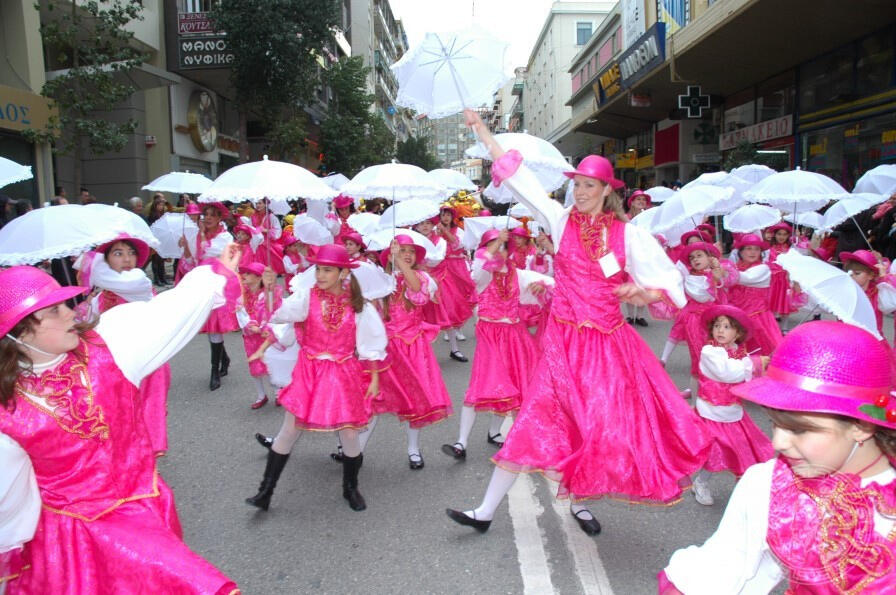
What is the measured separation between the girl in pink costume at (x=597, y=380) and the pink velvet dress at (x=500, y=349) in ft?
4.09

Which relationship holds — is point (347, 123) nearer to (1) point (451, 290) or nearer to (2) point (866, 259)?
(1) point (451, 290)

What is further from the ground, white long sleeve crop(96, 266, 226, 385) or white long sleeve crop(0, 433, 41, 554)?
white long sleeve crop(96, 266, 226, 385)

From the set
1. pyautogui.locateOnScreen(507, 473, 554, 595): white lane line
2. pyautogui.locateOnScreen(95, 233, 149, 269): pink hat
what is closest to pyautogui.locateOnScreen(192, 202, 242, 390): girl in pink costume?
pyautogui.locateOnScreen(95, 233, 149, 269): pink hat

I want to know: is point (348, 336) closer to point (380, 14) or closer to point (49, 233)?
point (49, 233)

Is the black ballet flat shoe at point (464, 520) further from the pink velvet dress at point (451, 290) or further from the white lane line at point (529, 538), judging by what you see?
the pink velvet dress at point (451, 290)

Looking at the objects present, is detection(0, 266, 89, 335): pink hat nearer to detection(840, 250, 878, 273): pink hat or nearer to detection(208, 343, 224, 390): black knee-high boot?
detection(208, 343, 224, 390): black knee-high boot

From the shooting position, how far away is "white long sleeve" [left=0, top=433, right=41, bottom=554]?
1.96 m

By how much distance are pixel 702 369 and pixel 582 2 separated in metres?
58.1

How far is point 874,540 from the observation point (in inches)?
67.8

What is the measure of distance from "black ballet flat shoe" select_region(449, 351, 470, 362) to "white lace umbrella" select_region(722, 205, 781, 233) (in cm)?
356

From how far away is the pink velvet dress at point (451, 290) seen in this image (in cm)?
845

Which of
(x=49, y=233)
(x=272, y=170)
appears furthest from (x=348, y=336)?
(x=49, y=233)

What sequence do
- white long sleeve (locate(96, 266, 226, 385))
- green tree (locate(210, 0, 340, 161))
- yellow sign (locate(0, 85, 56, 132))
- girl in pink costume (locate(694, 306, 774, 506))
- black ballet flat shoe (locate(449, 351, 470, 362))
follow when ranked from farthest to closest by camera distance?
green tree (locate(210, 0, 340, 161)), yellow sign (locate(0, 85, 56, 132)), black ballet flat shoe (locate(449, 351, 470, 362)), girl in pink costume (locate(694, 306, 774, 506)), white long sleeve (locate(96, 266, 226, 385))

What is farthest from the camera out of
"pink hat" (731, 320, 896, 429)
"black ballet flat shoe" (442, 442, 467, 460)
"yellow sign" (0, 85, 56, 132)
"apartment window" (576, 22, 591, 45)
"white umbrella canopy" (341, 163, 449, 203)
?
"apartment window" (576, 22, 591, 45)
